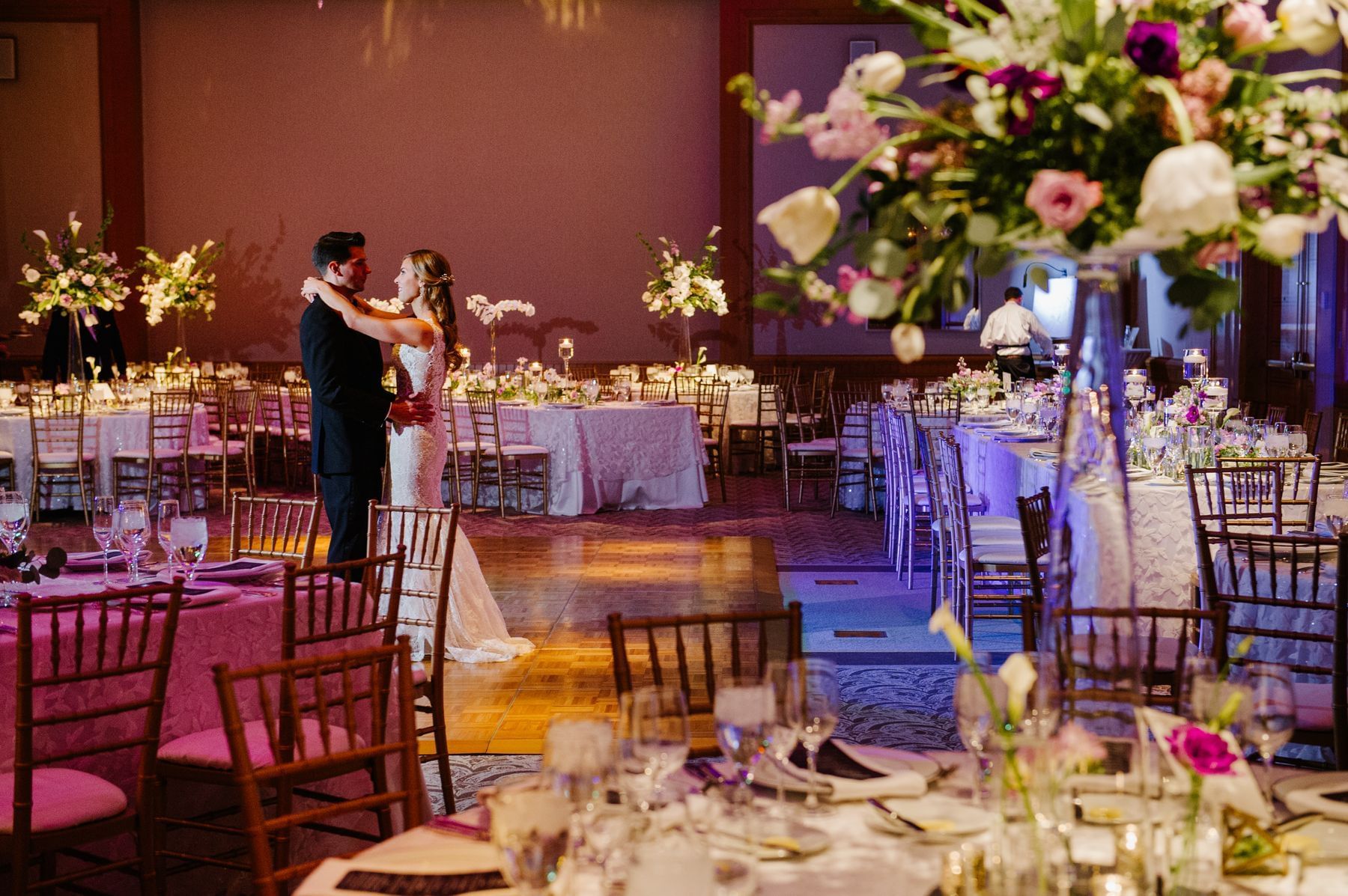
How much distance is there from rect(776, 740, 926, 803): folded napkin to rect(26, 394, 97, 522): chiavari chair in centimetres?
836

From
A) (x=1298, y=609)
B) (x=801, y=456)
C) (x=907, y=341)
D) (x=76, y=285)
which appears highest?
(x=76, y=285)

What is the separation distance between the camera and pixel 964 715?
5.81 feet

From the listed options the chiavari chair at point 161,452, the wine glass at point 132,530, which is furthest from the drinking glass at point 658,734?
the chiavari chair at point 161,452

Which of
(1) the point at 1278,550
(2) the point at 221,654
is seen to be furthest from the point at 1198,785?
(1) the point at 1278,550

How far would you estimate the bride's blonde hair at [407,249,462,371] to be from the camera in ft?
17.2

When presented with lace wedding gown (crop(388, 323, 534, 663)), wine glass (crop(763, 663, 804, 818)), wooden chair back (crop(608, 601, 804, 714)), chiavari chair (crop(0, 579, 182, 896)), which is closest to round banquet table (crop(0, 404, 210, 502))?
lace wedding gown (crop(388, 323, 534, 663))

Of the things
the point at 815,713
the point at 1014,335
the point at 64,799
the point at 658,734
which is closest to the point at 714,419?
Result: the point at 1014,335

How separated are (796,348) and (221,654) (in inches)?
442

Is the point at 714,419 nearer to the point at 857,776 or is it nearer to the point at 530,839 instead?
the point at 857,776

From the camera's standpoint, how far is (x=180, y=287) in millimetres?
13094

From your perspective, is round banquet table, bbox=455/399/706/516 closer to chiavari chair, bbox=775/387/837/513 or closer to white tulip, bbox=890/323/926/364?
chiavari chair, bbox=775/387/837/513

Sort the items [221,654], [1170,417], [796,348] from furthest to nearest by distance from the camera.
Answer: [796,348] < [1170,417] < [221,654]

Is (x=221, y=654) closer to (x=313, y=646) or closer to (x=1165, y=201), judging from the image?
(x=313, y=646)

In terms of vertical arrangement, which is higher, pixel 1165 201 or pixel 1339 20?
pixel 1339 20
